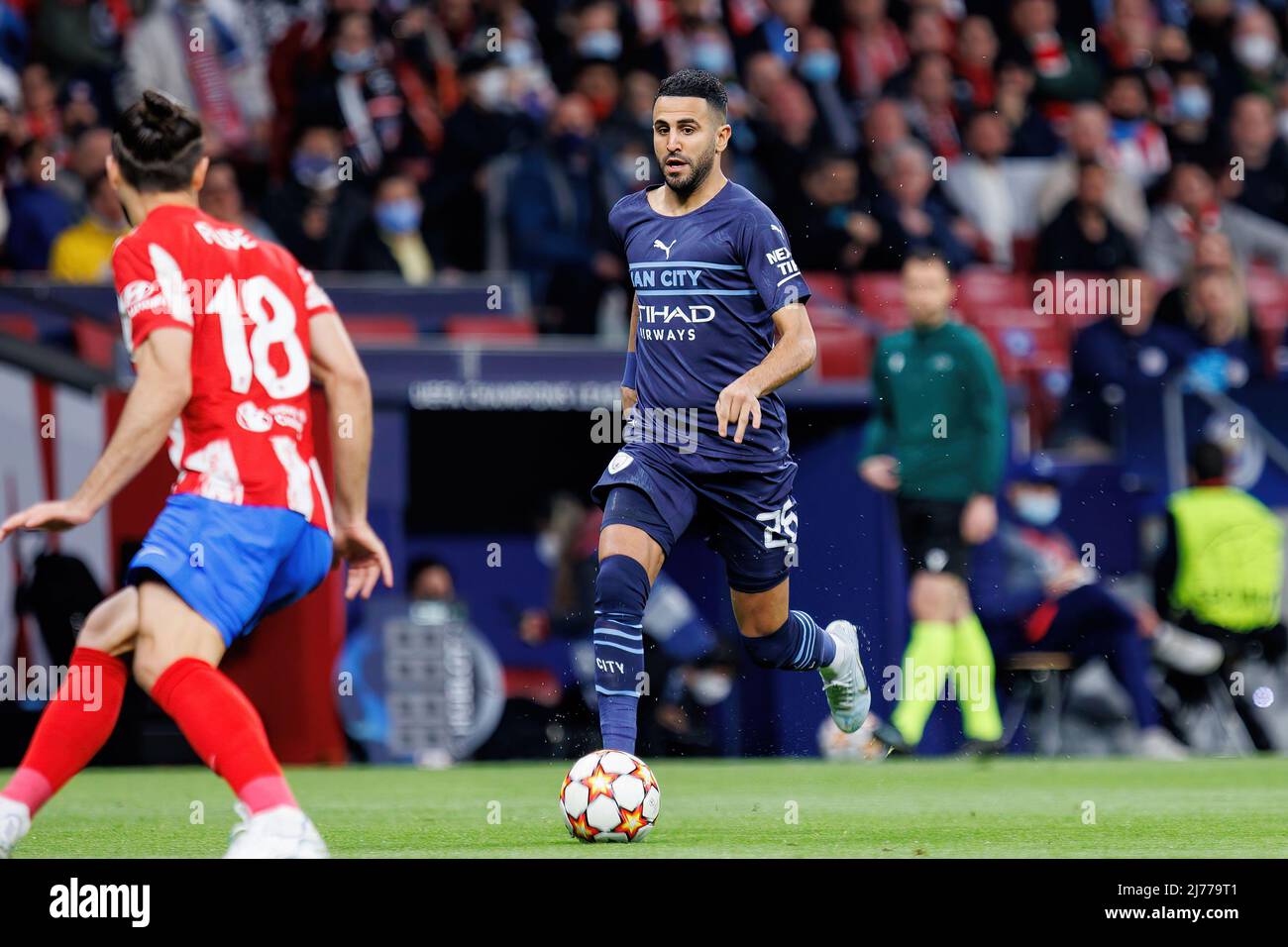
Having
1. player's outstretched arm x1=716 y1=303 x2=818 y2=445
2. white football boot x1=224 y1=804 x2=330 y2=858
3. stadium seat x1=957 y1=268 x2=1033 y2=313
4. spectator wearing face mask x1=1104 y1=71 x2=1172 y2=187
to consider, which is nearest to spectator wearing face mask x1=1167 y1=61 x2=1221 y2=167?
spectator wearing face mask x1=1104 y1=71 x2=1172 y2=187

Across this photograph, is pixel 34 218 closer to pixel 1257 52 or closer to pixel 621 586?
pixel 621 586

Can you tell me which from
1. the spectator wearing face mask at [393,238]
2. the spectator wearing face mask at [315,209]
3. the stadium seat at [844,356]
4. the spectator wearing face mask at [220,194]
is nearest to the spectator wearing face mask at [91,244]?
the spectator wearing face mask at [220,194]

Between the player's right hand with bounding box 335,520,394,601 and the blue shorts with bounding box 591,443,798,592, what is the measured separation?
0.87 metres

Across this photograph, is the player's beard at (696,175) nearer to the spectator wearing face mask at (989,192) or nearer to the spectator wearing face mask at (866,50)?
the spectator wearing face mask at (989,192)

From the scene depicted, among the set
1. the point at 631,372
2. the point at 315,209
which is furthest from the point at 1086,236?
the point at 631,372

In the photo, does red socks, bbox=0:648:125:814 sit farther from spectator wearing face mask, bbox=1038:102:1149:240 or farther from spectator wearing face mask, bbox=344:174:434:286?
spectator wearing face mask, bbox=1038:102:1149:240

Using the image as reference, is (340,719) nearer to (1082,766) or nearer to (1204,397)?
(1082,766)

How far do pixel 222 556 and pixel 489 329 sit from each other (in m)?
7.74

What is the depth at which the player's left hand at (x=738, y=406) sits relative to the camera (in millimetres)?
A: 6270

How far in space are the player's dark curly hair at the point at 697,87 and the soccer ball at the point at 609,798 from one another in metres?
2.03

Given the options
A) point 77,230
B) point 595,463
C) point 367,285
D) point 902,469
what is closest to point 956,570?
point 902,469

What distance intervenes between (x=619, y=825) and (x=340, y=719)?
5268 mm
